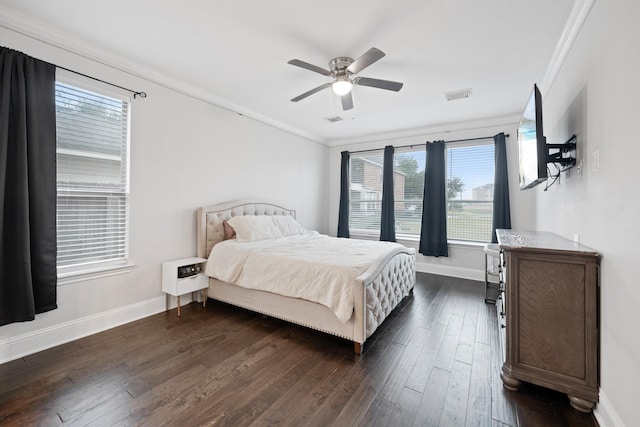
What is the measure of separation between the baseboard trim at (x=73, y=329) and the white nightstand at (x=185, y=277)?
0.89ft

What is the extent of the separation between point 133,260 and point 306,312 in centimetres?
198

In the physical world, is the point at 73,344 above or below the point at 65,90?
below

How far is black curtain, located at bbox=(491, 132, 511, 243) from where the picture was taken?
4.44 m

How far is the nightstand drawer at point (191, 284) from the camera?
310 cm

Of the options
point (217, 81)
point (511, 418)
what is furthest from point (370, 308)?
point (217, 81)

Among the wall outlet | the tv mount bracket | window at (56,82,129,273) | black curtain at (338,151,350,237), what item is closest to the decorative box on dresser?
the wall outlet

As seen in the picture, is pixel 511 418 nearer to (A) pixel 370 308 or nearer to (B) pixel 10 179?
(A) pixel 370 308

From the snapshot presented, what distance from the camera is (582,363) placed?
1.67 m

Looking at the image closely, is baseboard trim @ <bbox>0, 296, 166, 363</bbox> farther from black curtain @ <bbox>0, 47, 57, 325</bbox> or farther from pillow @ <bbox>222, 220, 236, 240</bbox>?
pillow @ <bbox>222, 220, 236, 240</bbox>

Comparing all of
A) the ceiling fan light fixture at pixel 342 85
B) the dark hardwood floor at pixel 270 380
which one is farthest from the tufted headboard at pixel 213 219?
the ceiling fan light fixture at pixel 342 85

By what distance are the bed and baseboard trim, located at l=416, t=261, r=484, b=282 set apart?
1513mm

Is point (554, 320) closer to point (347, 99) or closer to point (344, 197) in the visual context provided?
point (347, 99)

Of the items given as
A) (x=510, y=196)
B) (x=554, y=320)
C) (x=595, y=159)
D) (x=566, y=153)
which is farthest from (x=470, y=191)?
(x=554, y=320)

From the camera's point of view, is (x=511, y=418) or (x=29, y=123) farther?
(x=29, y=123)
